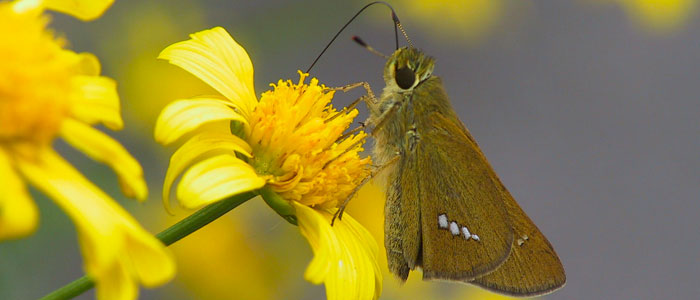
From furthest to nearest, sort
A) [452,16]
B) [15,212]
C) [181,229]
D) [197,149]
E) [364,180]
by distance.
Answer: [452,16]
[364,180]
[197,149]
[181,229]
[15,212]

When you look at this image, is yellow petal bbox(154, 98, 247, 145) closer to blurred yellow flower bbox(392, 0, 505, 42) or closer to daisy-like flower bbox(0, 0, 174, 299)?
daisy-like flower bbox(0, 0, 174, 299)

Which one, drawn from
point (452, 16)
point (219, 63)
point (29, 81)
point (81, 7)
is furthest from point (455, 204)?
point (452, 16)

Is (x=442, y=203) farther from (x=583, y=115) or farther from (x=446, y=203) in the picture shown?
(x=583, y=115)

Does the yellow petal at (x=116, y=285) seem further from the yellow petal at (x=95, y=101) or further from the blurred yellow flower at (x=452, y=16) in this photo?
the blurred yellow flower at (x=452, y=16)

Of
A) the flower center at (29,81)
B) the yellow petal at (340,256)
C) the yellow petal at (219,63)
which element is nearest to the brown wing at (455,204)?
the yellow petal at (340,256)

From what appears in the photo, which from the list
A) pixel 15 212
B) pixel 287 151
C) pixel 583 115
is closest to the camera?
pixel 15 212

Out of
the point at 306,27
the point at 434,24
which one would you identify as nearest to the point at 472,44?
the point at 434,24

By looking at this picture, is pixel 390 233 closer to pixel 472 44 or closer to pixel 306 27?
pixel 306 27
